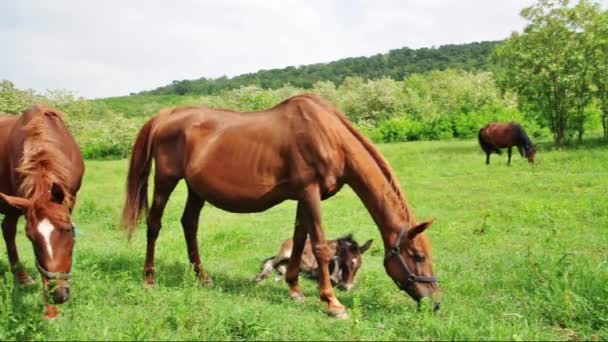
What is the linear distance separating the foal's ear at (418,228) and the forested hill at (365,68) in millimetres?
107741

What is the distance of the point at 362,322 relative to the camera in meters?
4.71

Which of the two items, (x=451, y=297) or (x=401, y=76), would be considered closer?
(x=451, y=297)

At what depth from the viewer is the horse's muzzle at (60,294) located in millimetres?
4219

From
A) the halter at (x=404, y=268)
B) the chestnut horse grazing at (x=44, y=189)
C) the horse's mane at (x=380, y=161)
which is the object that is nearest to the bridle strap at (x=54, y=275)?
the chestnut horse grazing at (x=44, y=189)

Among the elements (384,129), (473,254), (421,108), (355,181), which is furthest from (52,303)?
(421,108)

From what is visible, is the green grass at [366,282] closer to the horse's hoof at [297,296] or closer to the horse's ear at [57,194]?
the horse's hoof at [297,296]

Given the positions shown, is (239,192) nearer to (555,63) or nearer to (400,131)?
(555,63)

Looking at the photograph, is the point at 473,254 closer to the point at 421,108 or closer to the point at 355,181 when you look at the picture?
the point at 355,181

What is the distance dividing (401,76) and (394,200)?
393 feet

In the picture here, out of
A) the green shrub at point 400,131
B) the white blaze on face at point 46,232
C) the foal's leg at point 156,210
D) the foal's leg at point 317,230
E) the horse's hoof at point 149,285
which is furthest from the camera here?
the green shrub at point 400,131

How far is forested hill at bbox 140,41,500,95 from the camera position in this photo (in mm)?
118875

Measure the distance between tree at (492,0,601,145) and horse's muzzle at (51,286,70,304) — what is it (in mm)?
22987

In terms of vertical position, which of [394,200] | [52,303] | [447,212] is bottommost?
[447,212]

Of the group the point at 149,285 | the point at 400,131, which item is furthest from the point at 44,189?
the point at 400,131
